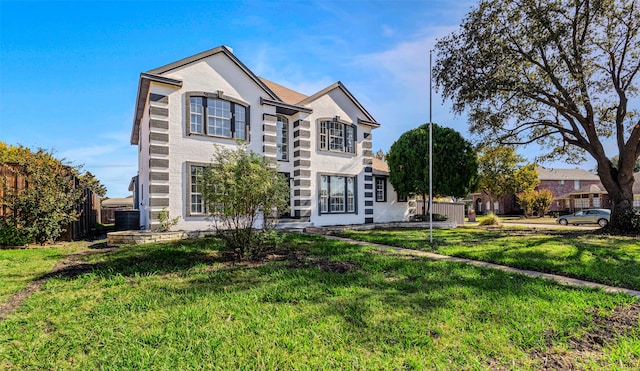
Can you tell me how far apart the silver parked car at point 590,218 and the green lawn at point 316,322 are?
85.6 feet

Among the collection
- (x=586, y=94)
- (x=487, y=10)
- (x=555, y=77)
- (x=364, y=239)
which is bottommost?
(x=364, y=239)

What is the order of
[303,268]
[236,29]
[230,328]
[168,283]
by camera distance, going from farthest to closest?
[236,29] < [303,268] < [168,283] < [230,328]

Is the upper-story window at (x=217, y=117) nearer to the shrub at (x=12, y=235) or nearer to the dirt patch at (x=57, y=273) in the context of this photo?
the dirt patch at (x=57, y=273)

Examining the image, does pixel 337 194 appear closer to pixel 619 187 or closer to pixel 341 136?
pixel 341 136

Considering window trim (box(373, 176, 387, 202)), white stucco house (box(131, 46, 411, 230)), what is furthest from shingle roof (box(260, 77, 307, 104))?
window trim (box(373, 176, 387, 202))

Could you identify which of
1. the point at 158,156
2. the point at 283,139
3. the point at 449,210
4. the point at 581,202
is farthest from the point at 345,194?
the point at 581,202

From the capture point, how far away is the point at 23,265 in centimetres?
764

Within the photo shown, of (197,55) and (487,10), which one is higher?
(487,10)

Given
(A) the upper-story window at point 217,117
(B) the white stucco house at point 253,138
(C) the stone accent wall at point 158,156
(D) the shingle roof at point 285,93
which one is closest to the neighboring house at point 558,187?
(B) the white stucco house at point 253,138

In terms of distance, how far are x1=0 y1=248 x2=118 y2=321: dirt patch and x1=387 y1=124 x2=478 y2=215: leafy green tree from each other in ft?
48.8

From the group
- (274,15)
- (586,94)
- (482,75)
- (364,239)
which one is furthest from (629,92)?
(274,15)

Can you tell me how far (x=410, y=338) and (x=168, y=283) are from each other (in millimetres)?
4397

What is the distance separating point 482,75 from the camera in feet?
51.6

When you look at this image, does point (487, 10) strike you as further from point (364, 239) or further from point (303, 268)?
point (303, 268)
